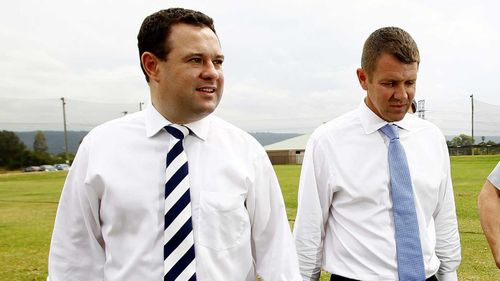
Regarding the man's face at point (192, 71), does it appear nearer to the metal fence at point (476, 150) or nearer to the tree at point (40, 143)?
the metal fence at point (476, 150)

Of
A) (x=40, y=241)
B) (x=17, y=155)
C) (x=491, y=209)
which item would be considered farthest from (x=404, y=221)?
(x=17, y=155)

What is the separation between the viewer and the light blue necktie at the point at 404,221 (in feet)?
8.52

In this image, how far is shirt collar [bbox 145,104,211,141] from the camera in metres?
2.23

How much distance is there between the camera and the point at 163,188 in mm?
2146

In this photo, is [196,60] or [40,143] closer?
[196,60]

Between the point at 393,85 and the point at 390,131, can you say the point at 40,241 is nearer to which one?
the point at 390,131

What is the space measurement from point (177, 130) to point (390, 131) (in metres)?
1.27

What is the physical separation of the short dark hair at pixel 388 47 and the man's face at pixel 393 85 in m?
0.03

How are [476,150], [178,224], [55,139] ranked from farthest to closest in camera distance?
[55,139]
[476,150]
[178,224]

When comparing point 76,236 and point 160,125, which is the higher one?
point 160,125

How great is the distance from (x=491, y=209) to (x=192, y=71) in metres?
1.61

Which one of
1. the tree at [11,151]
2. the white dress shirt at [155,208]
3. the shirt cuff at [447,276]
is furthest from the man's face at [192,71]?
the tree at [11,151]

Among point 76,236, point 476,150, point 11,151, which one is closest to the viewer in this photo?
point 76,236

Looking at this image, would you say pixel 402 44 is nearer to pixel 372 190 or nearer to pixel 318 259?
pixel 372 190
